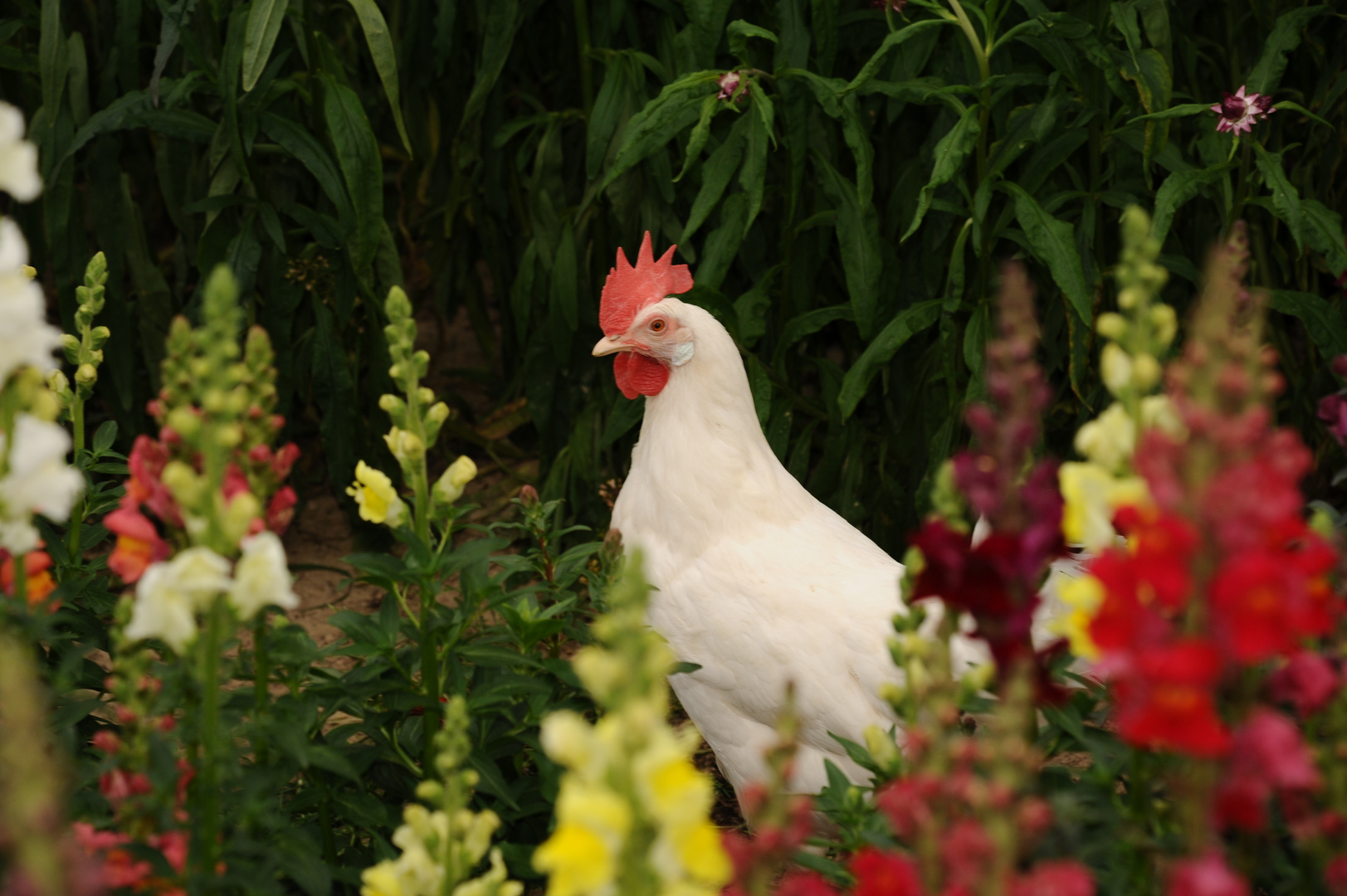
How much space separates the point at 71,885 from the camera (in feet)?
3.17

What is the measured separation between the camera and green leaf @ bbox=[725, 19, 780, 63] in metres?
2.77

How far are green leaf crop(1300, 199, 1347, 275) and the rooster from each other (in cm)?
110

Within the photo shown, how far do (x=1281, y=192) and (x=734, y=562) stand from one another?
1.34m

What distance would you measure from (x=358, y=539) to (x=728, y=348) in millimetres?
1612

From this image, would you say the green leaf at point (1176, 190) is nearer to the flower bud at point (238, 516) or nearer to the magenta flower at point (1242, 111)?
the magenta flower at point (1242, 111)

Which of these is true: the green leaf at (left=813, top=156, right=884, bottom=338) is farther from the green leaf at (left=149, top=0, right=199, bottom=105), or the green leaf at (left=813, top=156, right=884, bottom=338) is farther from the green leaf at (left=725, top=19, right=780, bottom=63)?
the green leaf at (left=149, top=0, right=199, bottom=105)

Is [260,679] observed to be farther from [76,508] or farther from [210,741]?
[76,508]

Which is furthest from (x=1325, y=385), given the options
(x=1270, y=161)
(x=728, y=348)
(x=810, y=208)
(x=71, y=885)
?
(x=71, y=885)

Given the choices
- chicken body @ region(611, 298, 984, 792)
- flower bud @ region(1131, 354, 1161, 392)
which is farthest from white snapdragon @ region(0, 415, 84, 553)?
chicken body @ region(611, 298, 984, 792)

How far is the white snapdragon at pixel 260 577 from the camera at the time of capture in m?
1.39

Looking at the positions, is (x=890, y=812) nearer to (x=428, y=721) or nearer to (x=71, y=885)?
(x=71, y=885)

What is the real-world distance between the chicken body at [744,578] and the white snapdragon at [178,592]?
1.13 metres

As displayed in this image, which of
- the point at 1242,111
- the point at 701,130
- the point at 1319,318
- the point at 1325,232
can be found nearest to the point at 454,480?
the point at 701,130

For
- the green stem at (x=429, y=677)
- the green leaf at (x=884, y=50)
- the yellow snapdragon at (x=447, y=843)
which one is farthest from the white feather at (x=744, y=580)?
the yellow snapdragon at (x=447, y=843)
